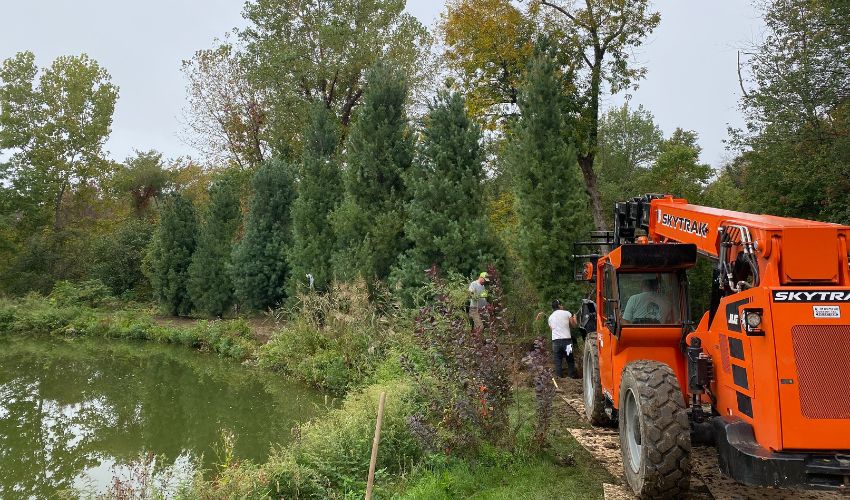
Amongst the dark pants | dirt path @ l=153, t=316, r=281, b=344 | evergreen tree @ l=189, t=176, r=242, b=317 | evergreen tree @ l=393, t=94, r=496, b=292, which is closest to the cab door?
the dark pants

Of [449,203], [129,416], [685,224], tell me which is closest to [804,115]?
[449,203]

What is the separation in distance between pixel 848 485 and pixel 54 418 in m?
14.8

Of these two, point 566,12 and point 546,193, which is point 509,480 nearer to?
point 546,193

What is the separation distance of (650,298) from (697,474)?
1.93 meters

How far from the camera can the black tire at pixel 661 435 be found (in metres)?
5.66

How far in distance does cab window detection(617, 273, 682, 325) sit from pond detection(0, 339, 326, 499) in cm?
514

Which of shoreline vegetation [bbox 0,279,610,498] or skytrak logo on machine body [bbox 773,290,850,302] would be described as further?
shoreline vegetation [bbox 0,279,610,498]

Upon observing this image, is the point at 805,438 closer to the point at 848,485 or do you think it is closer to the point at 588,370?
the point at 848,485

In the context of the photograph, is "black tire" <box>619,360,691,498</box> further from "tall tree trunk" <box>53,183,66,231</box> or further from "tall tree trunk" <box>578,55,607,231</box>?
"tall tree trunk" <box>53,183,66,231</box>

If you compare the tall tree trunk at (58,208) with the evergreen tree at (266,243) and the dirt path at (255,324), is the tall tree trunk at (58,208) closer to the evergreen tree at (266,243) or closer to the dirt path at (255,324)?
the dirt path at (255,324)

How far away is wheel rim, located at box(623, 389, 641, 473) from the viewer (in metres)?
6.29

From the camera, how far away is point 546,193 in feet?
51.6

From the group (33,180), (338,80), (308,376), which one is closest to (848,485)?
(308,376)

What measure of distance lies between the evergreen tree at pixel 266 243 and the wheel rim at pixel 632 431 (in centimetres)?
1939
